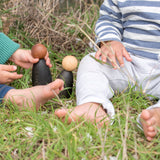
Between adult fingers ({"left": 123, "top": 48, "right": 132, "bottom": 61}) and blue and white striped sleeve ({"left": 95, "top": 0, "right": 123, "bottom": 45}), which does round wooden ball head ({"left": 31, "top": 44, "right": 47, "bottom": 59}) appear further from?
adult fingers ({"left": 123, "top": 48, "right": 132, "bottom": 61})

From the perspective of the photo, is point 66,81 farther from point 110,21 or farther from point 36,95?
→ point 110,21

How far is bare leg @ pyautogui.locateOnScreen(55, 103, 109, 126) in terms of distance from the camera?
4.66 ft

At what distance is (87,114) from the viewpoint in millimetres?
1464

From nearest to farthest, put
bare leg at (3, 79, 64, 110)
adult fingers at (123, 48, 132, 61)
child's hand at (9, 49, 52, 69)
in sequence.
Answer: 1. bare leg at (3, 79, 64, 110)
2. adult fingers at (123, 48, 132, 61)
3. child's hand at (9, 49, 52, 69)

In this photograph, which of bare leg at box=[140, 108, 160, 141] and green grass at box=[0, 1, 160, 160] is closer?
green grass at box=[0, 1, 160, 160]

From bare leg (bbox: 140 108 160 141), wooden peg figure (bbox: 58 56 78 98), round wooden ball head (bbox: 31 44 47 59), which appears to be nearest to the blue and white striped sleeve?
wooden peg figure (bbox: 58 56 78 98)

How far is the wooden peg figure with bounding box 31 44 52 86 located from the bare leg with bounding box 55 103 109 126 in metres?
0.45

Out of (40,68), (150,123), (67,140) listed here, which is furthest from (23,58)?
(150,123)

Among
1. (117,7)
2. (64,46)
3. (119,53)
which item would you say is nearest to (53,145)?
(119,53)

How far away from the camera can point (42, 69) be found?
72.8 inches

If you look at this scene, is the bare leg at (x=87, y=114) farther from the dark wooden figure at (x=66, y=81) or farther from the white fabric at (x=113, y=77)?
the dark wooden figure at (x=66, y=81)

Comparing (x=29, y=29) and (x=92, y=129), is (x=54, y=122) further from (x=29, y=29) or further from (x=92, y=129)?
(x=29, y=29)

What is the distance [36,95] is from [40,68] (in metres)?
0.25

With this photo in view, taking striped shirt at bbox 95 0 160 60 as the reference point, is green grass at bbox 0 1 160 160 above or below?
below
